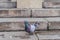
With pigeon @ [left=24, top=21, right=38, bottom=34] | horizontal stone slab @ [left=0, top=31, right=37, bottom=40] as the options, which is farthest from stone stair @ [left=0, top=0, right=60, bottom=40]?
pigeon @ [left=24, top=21, right=38, bottom=34]

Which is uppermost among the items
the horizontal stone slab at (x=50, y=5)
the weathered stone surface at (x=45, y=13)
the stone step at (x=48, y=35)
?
the horizontal stone slab at (x=50, y=5)

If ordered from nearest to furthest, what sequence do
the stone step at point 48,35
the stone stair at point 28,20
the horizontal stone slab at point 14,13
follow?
the stone step at point 48,35 → the stone stair at point 28,20 → the horizontal stone slab at point 14,13

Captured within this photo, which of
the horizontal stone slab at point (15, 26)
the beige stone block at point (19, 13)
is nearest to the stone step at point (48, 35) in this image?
the horizontal stone slab at point (15, 26)

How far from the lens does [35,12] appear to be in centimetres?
511

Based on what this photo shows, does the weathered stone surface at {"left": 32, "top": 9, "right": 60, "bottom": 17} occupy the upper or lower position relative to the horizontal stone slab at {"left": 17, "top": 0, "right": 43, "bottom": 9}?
lower

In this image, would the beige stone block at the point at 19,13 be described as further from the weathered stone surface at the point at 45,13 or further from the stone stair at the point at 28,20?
the weathered stone surface at the point at 45,13

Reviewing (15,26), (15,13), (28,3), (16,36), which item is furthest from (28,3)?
(16,36)

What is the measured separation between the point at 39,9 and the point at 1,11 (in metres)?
1.15

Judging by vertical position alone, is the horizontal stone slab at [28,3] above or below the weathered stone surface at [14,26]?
above

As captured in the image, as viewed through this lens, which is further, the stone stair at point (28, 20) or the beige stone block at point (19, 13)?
the beige stone block at point (19, 13)

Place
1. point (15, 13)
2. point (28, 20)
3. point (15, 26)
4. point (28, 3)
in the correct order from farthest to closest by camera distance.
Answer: point (28, 3)
point (15, 13)
point (28, 20)
point (15, 26)

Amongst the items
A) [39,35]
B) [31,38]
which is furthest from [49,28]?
[31,38]

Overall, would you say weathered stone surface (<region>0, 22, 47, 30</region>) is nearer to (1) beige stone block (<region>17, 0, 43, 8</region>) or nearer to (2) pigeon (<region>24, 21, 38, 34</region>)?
(2) pigeon (<region>24, 21, 38, 34</region>)

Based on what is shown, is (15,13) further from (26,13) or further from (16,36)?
(16,36)
